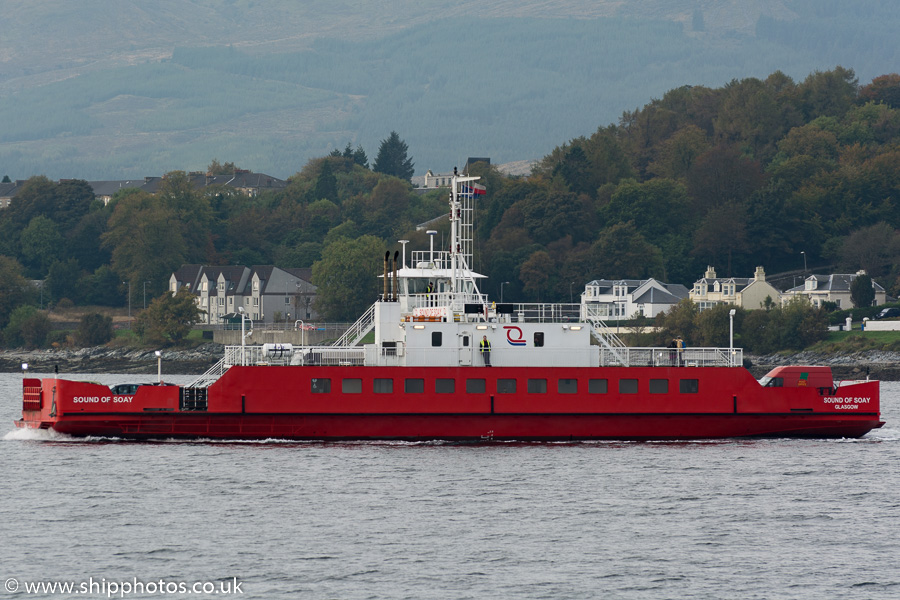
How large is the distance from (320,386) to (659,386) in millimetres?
9042

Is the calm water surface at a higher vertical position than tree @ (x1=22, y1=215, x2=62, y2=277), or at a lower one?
lower

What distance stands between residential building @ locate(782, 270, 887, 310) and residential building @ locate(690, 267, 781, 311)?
150 cm

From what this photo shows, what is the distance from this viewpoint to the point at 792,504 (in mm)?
26469

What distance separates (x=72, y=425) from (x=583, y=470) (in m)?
13.5

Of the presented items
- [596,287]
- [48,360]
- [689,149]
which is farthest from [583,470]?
[689,149]

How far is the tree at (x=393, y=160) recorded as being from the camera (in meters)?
182

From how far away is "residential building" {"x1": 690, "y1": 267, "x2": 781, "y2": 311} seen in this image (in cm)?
9525

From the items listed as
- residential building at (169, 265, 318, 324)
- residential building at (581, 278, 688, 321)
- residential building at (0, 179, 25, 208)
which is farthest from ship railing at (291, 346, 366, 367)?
residential building at (0, 179, 25, 208)

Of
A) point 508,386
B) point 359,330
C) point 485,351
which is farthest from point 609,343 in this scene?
point 359,330

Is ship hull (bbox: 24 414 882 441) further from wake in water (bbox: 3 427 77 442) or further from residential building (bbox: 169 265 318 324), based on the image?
residential building (bbox: 169 265 318 324)

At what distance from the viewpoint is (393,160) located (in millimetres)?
182250

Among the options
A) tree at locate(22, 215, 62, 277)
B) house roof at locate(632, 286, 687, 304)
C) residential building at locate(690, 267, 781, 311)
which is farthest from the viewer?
tree at locate(22, 215, 62, 277)

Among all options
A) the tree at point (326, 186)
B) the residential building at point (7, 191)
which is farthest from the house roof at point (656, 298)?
the residential building at point (7, 191)

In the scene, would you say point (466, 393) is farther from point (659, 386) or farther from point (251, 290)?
point (251, 290)
